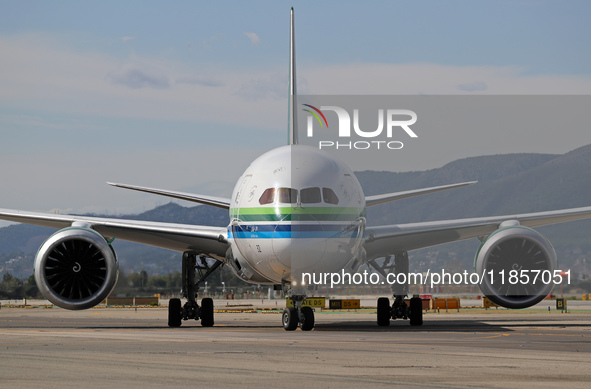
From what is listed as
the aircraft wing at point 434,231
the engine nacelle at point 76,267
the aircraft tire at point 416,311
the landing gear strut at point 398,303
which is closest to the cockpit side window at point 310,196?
the aircraft wing at point 434,231

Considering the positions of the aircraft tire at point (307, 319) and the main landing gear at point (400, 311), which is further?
the main landing gear at point (400, 311)

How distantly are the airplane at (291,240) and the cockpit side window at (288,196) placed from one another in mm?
27

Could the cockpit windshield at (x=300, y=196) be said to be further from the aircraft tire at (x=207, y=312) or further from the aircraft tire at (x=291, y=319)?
the aircraft tire at (x=207, y=312)

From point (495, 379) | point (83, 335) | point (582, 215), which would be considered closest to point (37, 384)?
point (495, 379)

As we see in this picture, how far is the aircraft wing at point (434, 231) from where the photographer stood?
25.9 metres

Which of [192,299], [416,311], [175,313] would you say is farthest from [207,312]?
[416,311]

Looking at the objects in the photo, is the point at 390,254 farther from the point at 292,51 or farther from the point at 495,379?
the point at 495,379

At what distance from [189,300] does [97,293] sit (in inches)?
159

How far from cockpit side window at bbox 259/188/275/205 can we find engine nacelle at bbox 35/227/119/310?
495cm

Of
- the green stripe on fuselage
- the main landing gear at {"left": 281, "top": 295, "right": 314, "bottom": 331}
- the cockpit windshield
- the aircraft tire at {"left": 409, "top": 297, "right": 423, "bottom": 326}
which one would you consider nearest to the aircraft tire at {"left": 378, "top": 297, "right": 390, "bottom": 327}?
the aircraft tire at {"left": 409, "top": 297, "right": 423, "bottom": 326}

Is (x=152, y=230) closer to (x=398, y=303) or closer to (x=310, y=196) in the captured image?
(x=310, y=196)

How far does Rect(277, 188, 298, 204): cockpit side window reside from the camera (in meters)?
22.0

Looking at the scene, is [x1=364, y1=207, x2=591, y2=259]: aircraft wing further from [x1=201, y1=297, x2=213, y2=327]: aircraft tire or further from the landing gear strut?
[x1=201, y1=297, x2=213, y2=327]: aircraft tire

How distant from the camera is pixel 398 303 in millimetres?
28469
